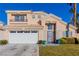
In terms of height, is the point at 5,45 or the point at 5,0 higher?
the point at 5,0

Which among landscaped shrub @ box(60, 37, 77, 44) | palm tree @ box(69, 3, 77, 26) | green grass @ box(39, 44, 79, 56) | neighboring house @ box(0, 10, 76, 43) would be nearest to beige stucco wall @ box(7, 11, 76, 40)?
neighboring house @ box(0, 10, 76, 43)

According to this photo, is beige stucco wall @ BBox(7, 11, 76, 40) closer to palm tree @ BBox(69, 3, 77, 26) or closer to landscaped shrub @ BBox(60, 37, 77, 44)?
landscaped shrub @ BBox(60, 37, 77, 44)

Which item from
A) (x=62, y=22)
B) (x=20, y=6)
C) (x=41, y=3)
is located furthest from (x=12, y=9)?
(x=62, y=22)

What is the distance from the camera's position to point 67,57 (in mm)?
19688

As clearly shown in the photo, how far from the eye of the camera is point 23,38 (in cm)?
2228

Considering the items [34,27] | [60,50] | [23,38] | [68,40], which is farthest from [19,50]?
[68,40]

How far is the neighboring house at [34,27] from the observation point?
73.6 feet

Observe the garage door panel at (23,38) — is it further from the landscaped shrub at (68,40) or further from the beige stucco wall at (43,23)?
the landscaped shrub at (68,40)

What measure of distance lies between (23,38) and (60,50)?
2896 mm

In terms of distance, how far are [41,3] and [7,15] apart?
3057 mm

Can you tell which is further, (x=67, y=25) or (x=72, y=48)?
(x=67, y=25)

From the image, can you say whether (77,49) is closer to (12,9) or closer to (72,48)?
(72,48)

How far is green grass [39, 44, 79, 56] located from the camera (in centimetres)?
2021

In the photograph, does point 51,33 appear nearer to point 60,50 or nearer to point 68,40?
point 68,40
